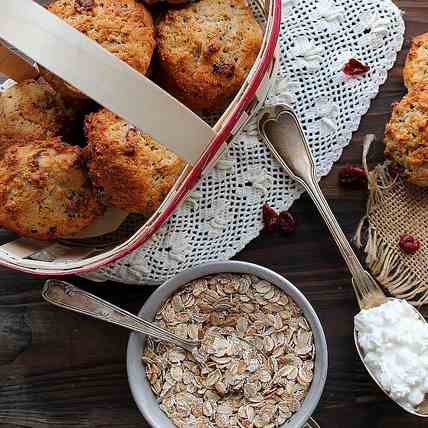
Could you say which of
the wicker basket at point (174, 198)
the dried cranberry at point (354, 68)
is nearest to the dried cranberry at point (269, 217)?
the wicker basket at point (174, 198)

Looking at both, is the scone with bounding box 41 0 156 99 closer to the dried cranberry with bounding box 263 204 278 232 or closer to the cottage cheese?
the dried cranberry with bounding box 263 204 278 232

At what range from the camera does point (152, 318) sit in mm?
1722

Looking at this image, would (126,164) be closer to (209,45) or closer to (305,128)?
(209,45)

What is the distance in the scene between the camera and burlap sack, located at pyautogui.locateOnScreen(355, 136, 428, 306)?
1781 millimetres

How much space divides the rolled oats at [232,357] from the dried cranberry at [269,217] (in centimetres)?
16

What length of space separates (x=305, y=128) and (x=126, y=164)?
0.61 metres

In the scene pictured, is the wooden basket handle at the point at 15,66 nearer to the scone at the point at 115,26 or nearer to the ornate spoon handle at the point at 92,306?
the scone at the point at 115,26

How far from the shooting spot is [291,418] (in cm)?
167

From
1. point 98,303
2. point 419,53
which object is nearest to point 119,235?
point 98,303

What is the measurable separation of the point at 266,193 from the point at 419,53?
58 centimetres

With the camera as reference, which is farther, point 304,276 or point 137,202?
point 304,276

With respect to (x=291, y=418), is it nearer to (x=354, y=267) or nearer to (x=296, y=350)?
(x=296, y=350)

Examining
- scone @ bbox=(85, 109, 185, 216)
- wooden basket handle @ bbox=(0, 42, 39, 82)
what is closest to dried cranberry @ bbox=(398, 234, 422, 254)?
scone @ bbox=(85, 109, 185, 216)

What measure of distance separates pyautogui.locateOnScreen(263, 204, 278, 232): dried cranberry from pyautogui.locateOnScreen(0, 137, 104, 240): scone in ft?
1.63
